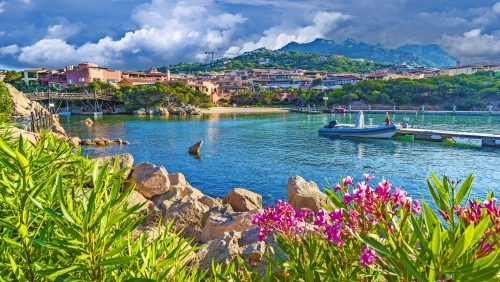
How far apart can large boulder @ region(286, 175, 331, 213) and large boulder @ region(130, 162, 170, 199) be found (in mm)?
3835

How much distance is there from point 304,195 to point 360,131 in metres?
23.8

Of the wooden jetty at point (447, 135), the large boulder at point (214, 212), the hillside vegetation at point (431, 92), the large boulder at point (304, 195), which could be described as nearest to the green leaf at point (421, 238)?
the large boulder at point (214, 212)

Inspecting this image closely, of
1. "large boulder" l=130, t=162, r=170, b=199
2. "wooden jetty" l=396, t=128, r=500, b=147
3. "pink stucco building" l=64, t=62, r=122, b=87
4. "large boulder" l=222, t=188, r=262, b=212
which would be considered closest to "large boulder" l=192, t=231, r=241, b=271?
"large boulder" l=222, t=188, r=262, b=212

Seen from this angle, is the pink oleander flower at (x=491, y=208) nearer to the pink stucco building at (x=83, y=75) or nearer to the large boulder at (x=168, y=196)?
the large boulder at (x=168, y=196)

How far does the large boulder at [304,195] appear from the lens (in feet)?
30.0

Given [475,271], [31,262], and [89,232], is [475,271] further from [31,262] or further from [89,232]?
[31,262]

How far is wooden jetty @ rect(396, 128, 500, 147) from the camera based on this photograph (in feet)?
87.4

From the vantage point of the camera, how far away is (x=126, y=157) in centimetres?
1202

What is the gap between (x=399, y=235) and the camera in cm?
141

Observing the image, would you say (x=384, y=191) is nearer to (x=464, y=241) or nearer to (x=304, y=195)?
(x=464, y=241)

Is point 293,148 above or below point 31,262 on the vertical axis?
below

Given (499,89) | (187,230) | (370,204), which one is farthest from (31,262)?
(499,89)

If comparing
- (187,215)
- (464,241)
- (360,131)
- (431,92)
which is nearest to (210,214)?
(187,215)

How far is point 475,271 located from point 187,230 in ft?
22.3
